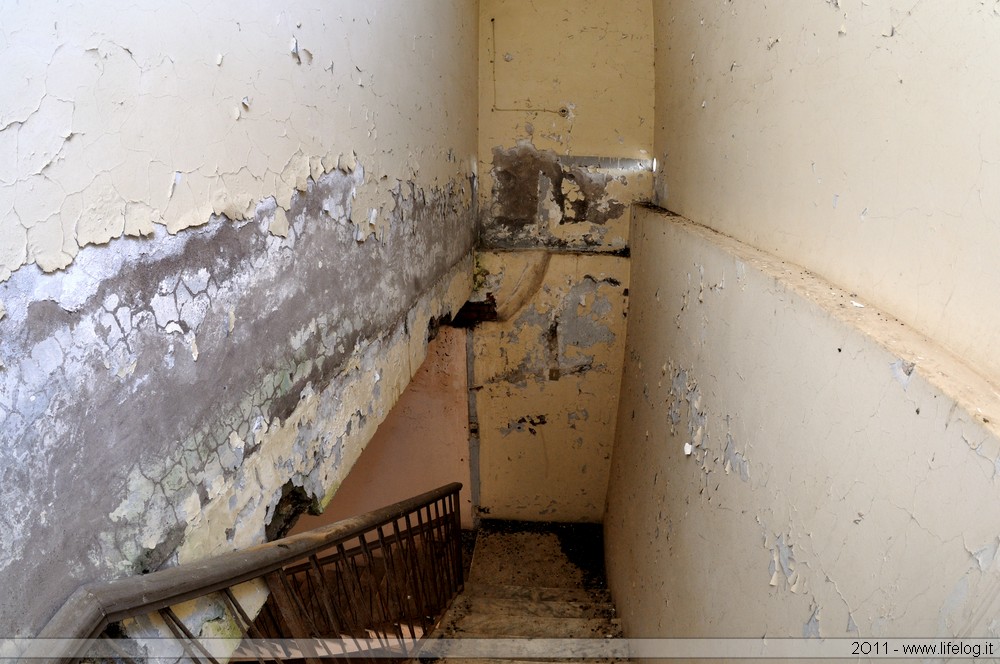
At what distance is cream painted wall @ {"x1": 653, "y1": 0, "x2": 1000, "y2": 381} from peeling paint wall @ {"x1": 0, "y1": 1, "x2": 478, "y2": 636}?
1.15 meters

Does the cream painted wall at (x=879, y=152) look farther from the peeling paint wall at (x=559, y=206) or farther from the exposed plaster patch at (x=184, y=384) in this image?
the peeling paint wall at (x=559, y=206)

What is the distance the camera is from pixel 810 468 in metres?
1.20

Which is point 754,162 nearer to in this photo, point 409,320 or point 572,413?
point 409,320

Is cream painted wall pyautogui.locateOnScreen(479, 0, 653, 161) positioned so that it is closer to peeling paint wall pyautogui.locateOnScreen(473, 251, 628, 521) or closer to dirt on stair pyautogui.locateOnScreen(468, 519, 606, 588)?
peeling paint wall pyautogui.locateOnScreen(473, 251, 628, 521)

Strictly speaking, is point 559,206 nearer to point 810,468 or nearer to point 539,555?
point 539,555

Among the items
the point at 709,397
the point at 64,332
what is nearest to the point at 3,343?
the point at 64,332

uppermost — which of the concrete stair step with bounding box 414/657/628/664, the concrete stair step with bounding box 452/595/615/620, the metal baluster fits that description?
the metal baluster

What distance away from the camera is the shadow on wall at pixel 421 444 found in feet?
14.1

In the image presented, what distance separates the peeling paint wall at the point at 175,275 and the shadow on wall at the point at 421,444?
2438mm

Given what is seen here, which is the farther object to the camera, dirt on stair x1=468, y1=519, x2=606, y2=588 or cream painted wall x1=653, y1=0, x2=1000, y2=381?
dirt on stair x1=468, y1=519, x2=606, y2=588

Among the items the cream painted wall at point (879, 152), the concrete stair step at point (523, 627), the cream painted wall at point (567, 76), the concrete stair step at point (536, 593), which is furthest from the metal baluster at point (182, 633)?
the cream painted wall at point (567, 76)

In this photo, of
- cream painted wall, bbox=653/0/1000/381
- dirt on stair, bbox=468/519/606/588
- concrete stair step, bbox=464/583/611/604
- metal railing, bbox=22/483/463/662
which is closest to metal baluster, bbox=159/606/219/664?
metal railing, bbox=22/483/463/662

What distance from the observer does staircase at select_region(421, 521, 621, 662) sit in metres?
2.99

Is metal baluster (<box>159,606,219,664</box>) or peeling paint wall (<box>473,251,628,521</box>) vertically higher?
metal baluster (<box>159,606,219,664</box>)
